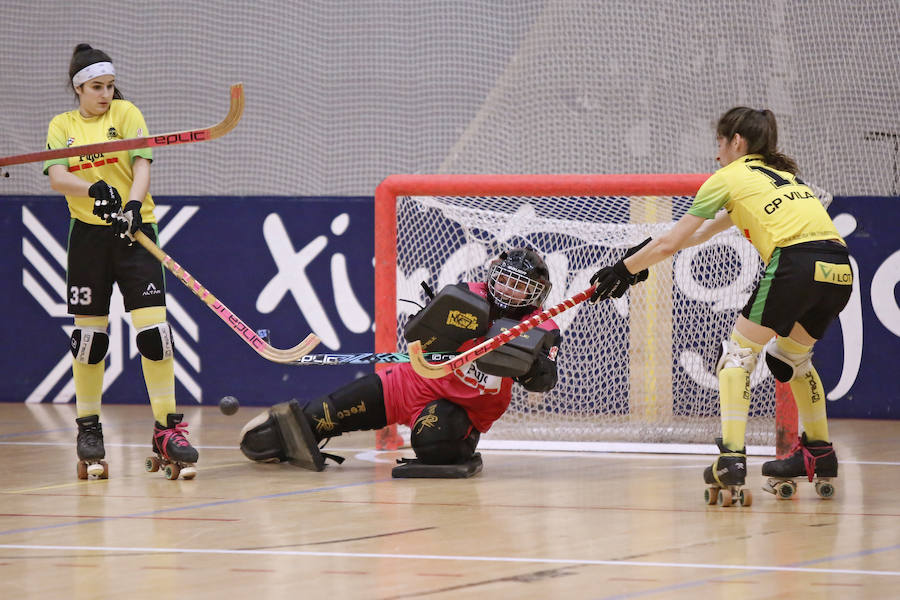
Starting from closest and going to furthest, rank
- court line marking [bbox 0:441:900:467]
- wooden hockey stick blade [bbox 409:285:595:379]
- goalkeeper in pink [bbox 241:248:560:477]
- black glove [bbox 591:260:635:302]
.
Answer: black glove [bbox 591:260:635:302] < wooden hockey stick blade [bbox 409:285:595:379] < goalkeeper in pink [bbox 241:248:560:477] < court line marking [bbox 0:441:900:467]

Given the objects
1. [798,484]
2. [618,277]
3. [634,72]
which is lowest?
[798,484]

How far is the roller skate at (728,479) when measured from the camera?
3689 millimetres

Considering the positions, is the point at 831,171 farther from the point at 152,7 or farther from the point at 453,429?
the point at 152,7

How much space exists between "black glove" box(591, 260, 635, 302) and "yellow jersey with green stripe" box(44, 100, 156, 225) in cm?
168

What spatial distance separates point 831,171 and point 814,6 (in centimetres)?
103

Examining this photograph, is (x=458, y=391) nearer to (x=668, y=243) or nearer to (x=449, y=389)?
(x=449, y=389)

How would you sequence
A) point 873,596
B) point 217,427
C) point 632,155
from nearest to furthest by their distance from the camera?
point 873,596, point 217,427, point 632,155

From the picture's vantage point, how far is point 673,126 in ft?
23.6

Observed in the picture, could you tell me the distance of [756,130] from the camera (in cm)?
387

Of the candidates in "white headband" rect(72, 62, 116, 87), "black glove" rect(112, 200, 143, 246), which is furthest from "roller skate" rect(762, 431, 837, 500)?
"white headband" rect(72, 62, 116, 87)

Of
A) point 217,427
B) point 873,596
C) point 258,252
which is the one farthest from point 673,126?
point 873,596

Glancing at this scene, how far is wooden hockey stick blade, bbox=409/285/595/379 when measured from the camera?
4.04 m

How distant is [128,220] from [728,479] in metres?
2.17

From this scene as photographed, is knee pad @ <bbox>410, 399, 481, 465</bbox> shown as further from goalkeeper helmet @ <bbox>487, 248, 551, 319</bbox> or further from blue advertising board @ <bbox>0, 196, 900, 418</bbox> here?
blue advertising board @ <bbox>0, 196, 900, 418</bbox>
